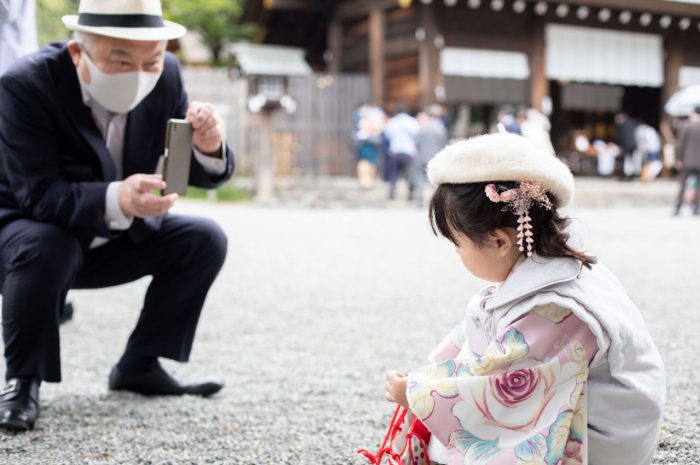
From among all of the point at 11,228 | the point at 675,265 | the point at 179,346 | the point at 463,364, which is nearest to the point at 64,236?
the point at 11,228

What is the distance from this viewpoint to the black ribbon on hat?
6.86ft

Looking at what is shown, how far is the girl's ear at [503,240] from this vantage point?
1.45 metres

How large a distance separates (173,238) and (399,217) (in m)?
6.36

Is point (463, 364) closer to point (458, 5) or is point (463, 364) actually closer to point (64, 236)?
point (64, 236)

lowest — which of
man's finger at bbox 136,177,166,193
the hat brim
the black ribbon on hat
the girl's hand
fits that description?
the girl's hand

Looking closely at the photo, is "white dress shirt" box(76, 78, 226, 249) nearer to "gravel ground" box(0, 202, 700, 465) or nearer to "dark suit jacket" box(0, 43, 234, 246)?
"dark suit jacket" box(0, 43, 234, 246)

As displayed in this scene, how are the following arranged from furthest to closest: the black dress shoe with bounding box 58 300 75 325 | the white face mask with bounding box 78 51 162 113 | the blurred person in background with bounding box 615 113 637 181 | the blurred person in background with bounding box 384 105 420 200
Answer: the blurred person in background with bounding box 615 113 637 181 < the blurred person in background with bounding box 384 105 420 200 < the black dress shoe with bounding box 58 300 75 325 < the white face mask with bounding box 78 51 162 113

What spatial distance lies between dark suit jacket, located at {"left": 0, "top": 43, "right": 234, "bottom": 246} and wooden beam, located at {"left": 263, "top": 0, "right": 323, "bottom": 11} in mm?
11445

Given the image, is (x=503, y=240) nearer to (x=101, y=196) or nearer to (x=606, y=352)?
(x=606, y=352)

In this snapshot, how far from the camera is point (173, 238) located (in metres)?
2.34

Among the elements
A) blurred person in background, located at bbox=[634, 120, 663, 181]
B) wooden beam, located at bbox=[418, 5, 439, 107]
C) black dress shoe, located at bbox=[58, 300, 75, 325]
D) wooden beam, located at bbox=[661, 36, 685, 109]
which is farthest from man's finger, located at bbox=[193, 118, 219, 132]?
wooden beam, located at bbox=[661, 36, 685, 109]

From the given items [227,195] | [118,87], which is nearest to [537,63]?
[227,195]

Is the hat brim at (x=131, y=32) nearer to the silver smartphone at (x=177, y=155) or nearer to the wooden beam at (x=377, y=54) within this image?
the silver smartphone at (x=177, y=155)

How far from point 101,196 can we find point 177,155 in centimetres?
24
